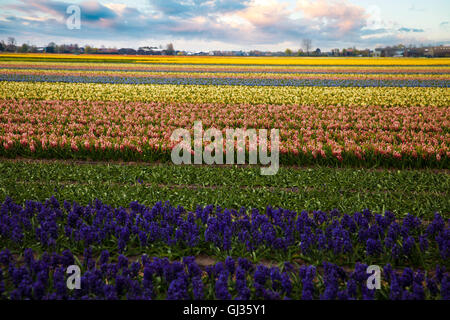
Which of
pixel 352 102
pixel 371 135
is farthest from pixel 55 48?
pixel 371 135

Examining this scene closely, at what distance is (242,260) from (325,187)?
4.49m

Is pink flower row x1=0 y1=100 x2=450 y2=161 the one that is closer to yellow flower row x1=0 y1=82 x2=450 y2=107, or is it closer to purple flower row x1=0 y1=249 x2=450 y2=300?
yellow flower row x1=0 y1=82 x2=450 y2=107

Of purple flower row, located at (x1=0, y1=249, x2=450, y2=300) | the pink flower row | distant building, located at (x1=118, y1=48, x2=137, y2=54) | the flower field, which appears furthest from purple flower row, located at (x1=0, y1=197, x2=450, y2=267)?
distant building, located at (x1=118, y1=48, x2=137, y2=54)

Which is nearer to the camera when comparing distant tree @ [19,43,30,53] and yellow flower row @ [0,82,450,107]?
yellow flower row @ [0,82,450,107]

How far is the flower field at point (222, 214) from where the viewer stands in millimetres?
4105

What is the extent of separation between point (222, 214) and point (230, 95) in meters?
20.3

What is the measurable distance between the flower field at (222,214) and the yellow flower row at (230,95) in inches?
267

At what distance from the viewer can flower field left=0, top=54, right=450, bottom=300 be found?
411 cm

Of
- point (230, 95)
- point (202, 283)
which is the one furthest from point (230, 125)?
point (202, 283)

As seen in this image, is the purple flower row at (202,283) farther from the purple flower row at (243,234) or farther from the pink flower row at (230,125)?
the pink flower row at (230,125)

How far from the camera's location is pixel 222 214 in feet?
19.6

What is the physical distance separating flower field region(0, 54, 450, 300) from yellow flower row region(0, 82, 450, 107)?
6787mm

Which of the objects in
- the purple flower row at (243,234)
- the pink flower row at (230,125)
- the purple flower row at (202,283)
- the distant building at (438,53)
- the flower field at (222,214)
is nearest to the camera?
the purple flower row at (202,283)

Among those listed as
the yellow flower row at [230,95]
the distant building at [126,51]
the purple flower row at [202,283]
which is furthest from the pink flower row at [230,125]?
the distant building at [126,51]
